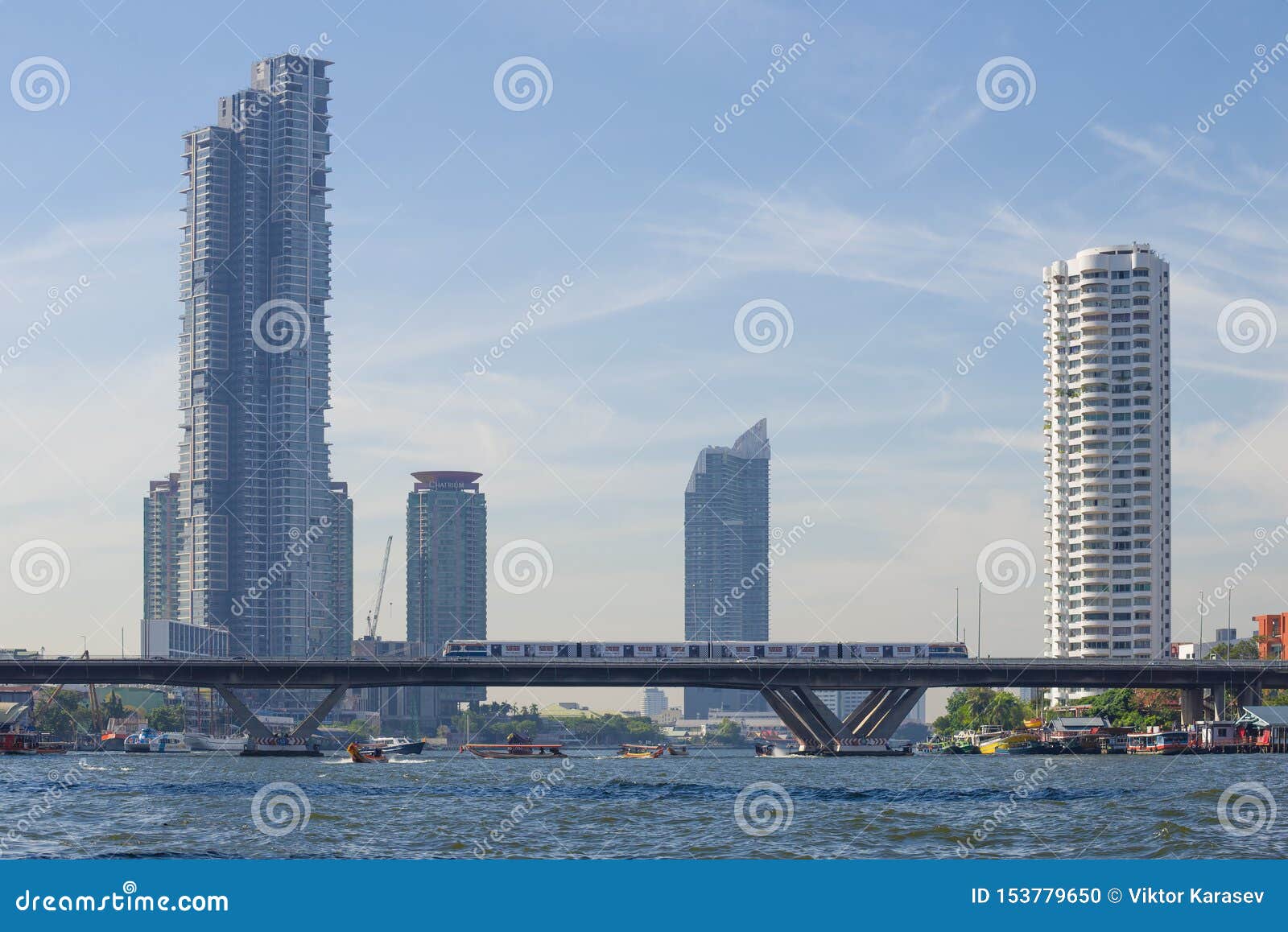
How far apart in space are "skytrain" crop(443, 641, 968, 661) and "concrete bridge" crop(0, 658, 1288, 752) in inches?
88.1

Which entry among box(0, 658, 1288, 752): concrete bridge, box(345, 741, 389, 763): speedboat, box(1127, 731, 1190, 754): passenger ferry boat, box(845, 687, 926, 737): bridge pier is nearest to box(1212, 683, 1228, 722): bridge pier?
box(0, 658, 1288, 752): concrete bridge

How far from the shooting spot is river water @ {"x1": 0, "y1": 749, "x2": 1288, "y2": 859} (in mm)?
56000

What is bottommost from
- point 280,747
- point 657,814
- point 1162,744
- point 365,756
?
point 280,747

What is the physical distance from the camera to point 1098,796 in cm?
8325

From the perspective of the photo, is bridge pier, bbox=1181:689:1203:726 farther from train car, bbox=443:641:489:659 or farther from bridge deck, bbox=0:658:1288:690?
train car, bbox=443:641:489:659

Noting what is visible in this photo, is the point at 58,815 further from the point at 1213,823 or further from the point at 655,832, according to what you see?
the point at 1213,823

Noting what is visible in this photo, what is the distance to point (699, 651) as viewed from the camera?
591 feet

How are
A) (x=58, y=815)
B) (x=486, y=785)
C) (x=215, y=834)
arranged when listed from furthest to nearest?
(x=486, y=785) < (x=58, y=815) < (x=215, y=834)

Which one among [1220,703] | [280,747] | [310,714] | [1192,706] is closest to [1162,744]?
[1220,703]

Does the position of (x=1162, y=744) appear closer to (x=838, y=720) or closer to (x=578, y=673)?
(x=838, y=720)

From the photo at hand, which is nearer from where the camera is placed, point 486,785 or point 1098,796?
point 1098,796

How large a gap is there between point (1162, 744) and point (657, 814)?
110918mm

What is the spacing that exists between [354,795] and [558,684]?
80674 millimetres

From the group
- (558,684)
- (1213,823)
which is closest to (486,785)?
(1213,823)
